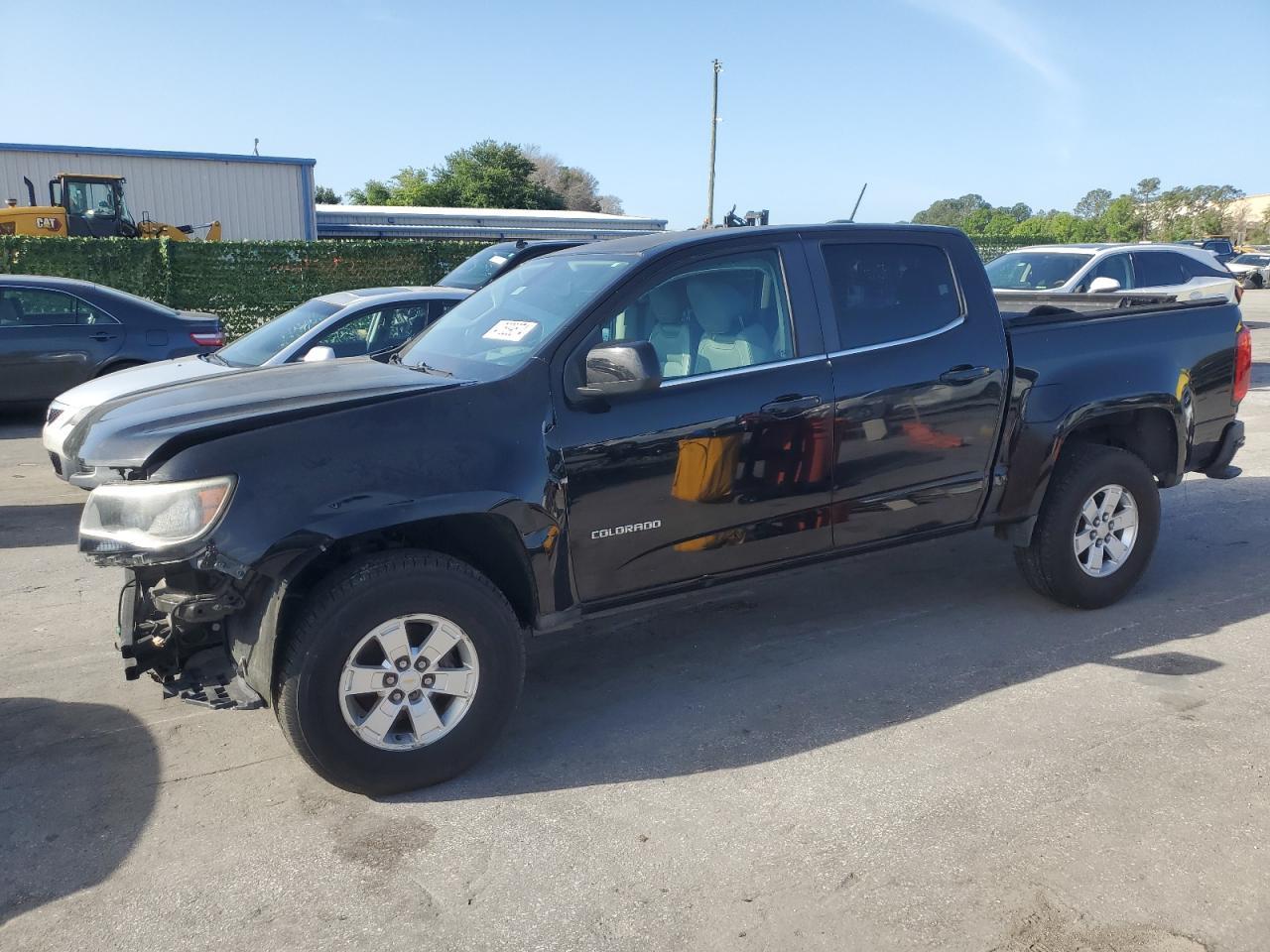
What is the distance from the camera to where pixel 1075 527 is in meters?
5.18

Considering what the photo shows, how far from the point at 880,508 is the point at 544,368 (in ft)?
5.43

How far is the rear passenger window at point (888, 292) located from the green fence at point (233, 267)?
14.7m

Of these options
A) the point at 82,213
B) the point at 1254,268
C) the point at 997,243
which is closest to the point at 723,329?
the point at 997,243

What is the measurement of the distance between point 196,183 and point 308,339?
29537 mm

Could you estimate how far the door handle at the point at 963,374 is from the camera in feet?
15.6

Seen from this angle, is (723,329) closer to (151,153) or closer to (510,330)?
(510,330)

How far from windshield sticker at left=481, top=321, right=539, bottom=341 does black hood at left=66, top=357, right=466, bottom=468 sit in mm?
344

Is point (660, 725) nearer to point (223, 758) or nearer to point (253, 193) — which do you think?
point (223, 758)

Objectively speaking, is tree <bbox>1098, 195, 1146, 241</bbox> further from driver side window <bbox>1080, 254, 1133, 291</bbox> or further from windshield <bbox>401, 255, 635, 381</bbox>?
windshield <bbox>401, 255, 635, 381</bbox>

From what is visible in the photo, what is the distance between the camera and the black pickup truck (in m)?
3.47

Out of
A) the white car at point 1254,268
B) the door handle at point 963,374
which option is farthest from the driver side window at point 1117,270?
the white car at point 1254,268

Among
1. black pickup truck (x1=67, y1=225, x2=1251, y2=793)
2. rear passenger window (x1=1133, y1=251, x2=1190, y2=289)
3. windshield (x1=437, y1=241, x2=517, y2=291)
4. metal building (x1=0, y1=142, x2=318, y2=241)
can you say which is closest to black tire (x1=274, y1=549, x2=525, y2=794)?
black pickup truck (x1=67, y1=225, x2=1251, y2=793)

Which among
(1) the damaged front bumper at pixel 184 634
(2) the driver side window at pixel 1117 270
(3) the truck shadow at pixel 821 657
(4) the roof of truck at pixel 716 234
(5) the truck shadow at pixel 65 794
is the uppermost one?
(2) the driver side window at pixel 1117 270

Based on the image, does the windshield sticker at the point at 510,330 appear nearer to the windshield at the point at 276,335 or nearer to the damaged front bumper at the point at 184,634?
the damaged front bumper at the point at 184,634
